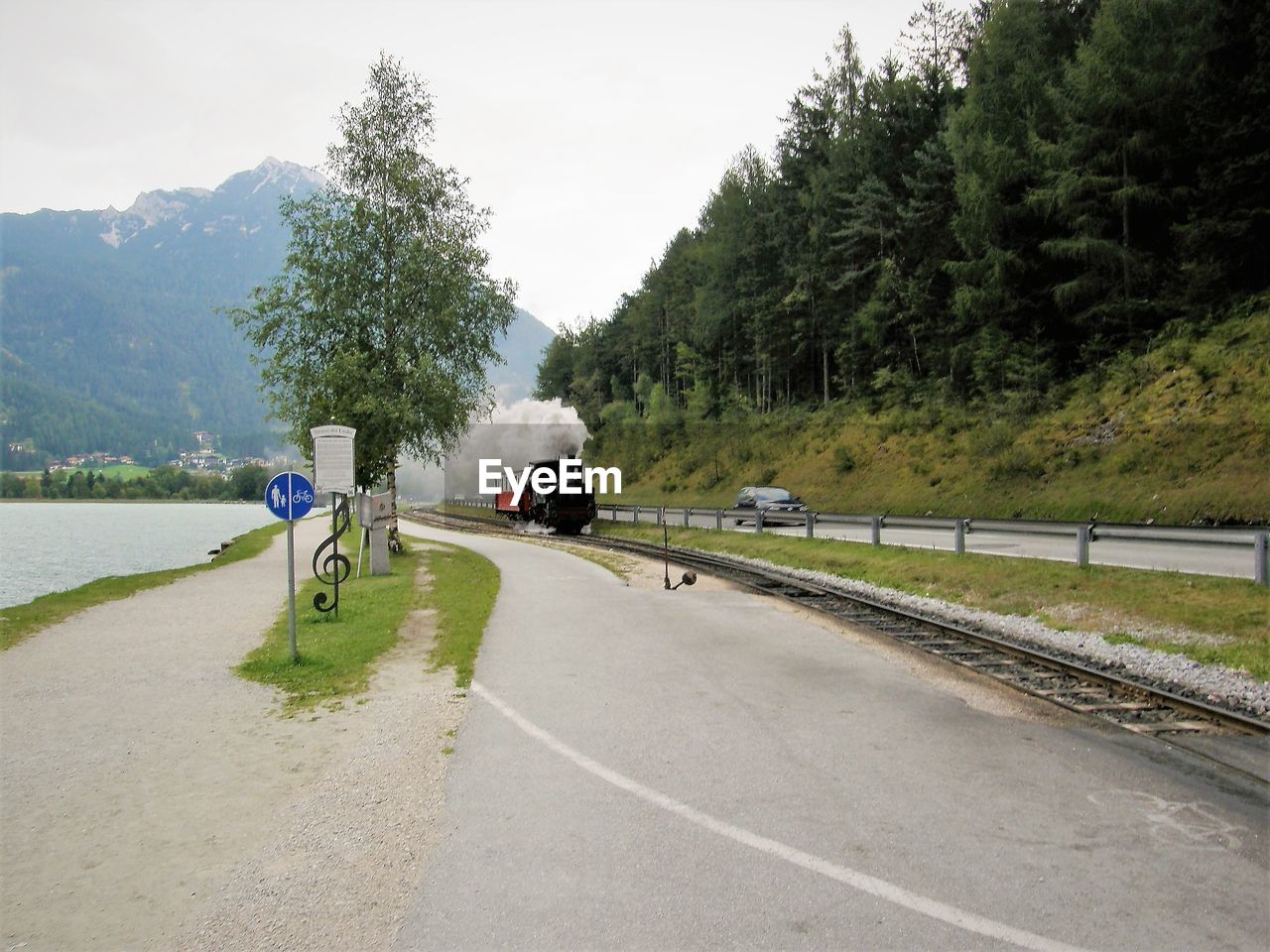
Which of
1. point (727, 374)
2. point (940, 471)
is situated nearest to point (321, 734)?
point (940, 471)

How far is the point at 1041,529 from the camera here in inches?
779

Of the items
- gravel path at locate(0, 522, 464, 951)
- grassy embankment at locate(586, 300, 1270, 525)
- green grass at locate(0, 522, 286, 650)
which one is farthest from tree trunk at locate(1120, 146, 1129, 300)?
green grass at locate(0, 522, 286, 650)

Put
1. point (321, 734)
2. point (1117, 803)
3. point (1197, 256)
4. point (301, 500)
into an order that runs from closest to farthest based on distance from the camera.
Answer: point (1117, 803) → point (321, 734) → point (301, 500) → point (1197, 256)

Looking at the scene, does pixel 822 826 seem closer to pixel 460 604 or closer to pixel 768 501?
pixel 460 604

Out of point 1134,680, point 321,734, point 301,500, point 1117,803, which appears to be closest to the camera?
point 1117,803

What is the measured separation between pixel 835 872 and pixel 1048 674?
668cm

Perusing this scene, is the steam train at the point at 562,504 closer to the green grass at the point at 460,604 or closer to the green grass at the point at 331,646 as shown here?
the green grass at the point at 460,604

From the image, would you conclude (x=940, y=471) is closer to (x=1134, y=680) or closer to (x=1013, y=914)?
(x=1134, y=680)

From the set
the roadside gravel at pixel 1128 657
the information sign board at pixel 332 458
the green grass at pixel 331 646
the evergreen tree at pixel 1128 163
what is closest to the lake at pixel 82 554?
the green grass at pixel 331 646

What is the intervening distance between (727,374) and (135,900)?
66.3 metres

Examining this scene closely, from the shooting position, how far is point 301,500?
11.7 m

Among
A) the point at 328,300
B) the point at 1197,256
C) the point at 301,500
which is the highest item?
the point at 1197,256

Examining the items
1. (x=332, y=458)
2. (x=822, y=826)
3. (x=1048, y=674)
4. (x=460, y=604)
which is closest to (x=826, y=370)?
(x=460, y=604)

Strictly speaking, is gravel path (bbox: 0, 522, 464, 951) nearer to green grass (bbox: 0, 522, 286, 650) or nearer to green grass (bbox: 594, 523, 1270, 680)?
green grass (bbox: 0, 522, 286, 650)
